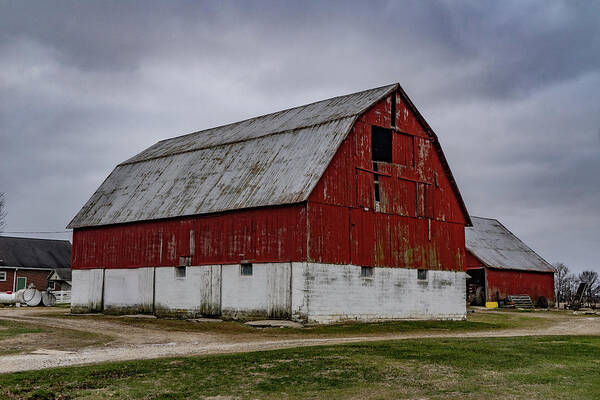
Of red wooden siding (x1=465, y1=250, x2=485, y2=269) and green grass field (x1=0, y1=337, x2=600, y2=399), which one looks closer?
green grass field (x1=0, y1=337, x2=600, y2=399)

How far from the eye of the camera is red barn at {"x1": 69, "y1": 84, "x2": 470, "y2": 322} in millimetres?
30703

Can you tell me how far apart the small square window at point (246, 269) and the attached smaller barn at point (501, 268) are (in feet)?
83.1

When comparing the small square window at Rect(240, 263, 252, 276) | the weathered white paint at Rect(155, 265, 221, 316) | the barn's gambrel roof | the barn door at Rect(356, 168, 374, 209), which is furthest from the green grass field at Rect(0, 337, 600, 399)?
the weathered white paint at Rect(155, 265, 221, 316)

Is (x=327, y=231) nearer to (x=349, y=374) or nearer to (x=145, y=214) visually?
(x=145, y=214)

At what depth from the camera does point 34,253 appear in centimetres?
7031

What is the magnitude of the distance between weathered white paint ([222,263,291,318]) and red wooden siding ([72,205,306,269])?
0.49m

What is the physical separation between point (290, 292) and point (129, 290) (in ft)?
39.8

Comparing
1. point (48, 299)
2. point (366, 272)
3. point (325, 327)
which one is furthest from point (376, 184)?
point (48, 299)

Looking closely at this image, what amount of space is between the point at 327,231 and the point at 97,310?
54.7 ft

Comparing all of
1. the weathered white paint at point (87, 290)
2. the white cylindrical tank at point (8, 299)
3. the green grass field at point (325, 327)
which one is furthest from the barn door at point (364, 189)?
the white cylindrical tank at point (8, 299)

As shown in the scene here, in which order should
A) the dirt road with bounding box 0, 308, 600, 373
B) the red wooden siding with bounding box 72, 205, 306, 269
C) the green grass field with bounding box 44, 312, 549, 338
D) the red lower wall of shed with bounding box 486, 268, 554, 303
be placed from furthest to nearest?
the red lower wall of shed with bounding box 486, 268, 554, 303 → the red wooden siding with bounding box 72, 205, 306, 269 → the green grass field with bounding box 44, 312, 549, 338 → the dirt road with bounding box 0, 308, 600, 373

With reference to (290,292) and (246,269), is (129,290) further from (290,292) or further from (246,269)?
(290,292)

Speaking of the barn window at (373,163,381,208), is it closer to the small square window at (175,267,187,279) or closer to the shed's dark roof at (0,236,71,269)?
the small square window at (175,267,187,279)

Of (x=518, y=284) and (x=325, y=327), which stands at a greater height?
(x=518, y=284)
